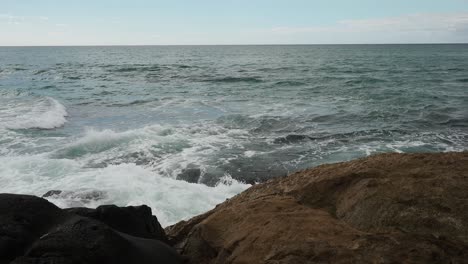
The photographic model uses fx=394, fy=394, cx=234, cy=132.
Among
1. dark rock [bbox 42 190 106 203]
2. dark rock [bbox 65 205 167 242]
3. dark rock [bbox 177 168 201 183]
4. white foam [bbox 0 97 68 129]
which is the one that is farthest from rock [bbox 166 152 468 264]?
white foam [bbox 0 97 68 129]

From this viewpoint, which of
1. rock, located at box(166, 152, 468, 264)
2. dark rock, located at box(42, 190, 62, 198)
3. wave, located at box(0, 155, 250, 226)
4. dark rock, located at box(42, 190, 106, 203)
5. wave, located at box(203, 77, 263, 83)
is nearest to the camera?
rock, located at box(166, 152, 468, 264)

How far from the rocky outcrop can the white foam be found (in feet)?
39.4

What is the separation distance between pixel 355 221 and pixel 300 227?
452 mm

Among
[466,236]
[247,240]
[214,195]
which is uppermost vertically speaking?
[466,236]

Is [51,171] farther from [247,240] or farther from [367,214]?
[367,214]

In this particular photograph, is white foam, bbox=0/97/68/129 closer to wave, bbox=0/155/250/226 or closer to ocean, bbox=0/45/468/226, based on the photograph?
ocean, bbox=0/45/468/226

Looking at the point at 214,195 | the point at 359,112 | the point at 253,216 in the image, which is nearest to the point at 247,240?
the point at 253,216

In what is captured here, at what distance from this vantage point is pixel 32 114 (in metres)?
16.2

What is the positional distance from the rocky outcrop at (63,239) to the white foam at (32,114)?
12.0 metres

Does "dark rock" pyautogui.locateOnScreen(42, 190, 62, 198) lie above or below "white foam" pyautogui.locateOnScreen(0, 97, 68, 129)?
below

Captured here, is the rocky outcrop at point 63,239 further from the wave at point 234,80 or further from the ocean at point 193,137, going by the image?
the wave at point 234,80

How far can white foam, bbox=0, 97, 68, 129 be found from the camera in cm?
1413

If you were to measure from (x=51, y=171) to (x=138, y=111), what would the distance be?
8.48 meters

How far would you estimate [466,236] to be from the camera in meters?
2.67
